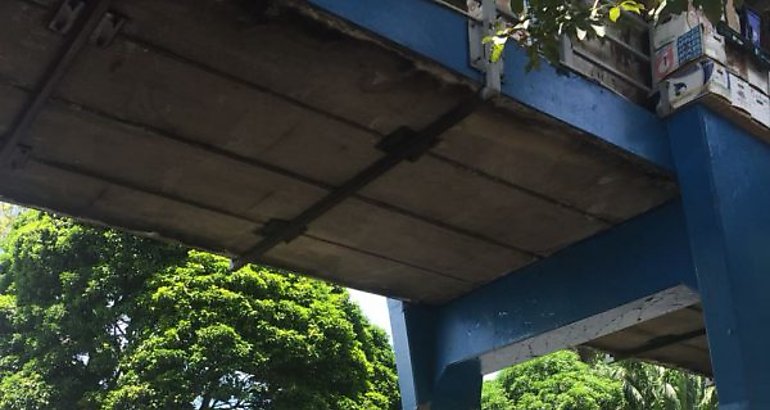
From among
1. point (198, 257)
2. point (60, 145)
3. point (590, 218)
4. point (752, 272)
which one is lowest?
point (752, 272)

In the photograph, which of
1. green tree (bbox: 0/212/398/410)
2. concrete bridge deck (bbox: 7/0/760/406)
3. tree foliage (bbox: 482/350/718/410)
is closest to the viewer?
concrete bridge deck (bbox: 7/0/760/406)

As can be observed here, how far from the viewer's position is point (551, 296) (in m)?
6.75

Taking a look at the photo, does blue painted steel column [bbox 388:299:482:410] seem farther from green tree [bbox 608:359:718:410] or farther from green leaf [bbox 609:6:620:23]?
green tree [bbox 608:359:718:410]

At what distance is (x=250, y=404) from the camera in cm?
1366

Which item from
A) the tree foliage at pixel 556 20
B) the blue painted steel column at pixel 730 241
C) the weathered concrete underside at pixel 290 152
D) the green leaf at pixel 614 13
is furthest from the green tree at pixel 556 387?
the green leaf at pixel 614 13

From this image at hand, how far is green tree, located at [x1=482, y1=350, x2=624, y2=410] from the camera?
20.5 meters

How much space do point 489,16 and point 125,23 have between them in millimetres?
2051

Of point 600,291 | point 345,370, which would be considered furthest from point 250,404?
point 600,291

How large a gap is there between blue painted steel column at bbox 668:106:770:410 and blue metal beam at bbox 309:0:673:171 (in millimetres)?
246

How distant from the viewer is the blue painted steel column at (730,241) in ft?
16.8

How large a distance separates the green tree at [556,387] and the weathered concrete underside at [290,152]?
1439 centimetres

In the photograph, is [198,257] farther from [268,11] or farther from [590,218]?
[268,11]

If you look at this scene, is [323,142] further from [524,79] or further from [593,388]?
[593,388]

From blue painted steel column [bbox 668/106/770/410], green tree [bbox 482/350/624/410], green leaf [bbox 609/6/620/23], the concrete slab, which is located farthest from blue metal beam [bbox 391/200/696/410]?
green tree [bbox 482/350/624/410]
